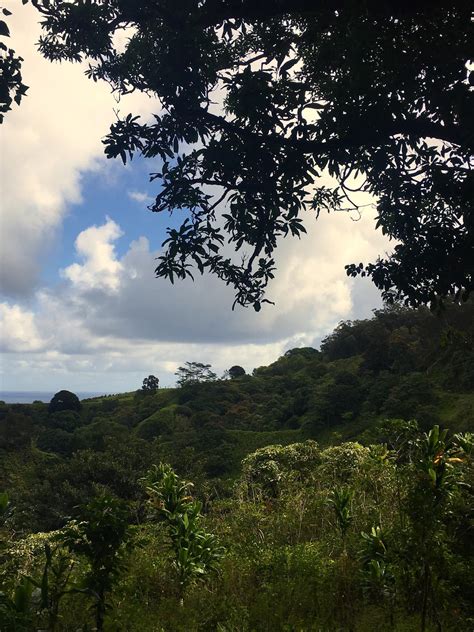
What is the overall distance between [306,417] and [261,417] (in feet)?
23.2

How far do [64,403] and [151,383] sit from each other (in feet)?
44.2

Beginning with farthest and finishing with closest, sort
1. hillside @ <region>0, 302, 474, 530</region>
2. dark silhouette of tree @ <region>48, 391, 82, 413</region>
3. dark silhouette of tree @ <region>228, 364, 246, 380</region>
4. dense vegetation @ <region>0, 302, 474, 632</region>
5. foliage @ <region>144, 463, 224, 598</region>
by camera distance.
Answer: dark silhouette of tree @ <region>228, 364, 246, 380</region> → dark silhouette of tree @ <region>48, 391, 82, 413</region> → hillside @ <region>0, 302, 474, 530</region> → foliage @ <region>144, 463, 224, 598</region> → dense vegetation @ <region>0, 302, 474, 632</region>

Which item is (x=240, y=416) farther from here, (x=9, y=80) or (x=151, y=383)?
(x=9, y=80)

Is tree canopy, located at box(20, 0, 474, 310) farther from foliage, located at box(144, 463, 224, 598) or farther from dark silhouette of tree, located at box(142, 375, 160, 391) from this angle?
dark silhouette of tree, located at box(142, 375, 160, 391)

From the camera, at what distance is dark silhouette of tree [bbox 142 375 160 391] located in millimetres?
69894

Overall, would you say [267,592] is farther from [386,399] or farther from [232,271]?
[386,399]

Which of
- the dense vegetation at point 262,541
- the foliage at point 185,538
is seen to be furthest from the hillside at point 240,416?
the foliage at point 185,538

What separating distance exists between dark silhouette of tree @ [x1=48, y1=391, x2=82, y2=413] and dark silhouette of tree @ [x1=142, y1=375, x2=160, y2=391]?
402 inches

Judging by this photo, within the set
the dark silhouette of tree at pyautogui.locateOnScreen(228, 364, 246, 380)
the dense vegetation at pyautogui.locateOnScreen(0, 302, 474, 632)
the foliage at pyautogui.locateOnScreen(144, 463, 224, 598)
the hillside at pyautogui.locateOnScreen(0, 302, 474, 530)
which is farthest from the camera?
the dark silhouette of tree at pyautogui.locateOnScreen(228, 364, 246, 380)

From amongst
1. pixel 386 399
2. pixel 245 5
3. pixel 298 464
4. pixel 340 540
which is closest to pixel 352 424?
pixel 386 399

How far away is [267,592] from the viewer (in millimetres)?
7121

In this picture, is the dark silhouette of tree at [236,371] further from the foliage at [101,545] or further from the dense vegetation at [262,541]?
the foliage at [101,545]

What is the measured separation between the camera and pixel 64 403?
6134 centimetres

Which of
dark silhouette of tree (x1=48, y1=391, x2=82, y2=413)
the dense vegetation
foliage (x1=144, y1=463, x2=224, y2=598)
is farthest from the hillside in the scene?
foliage (x1=144, y1=463, x2=224, y2=598)
